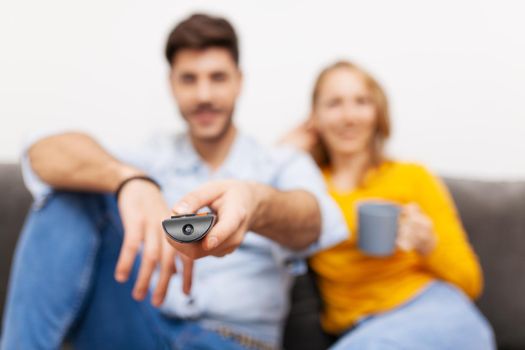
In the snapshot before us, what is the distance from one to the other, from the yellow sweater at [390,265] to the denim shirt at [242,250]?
0.13 metres

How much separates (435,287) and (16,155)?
1426mm

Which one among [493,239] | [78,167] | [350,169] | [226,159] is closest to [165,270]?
[78,167]

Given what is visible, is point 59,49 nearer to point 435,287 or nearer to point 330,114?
point 330,114

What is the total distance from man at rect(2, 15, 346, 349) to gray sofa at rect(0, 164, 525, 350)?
37cm

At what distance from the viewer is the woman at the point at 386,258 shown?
3.49 feet

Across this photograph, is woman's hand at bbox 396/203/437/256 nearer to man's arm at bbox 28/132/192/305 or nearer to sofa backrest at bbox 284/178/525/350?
sofa backrest at bbox 284/178/525/350

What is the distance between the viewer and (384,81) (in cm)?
157

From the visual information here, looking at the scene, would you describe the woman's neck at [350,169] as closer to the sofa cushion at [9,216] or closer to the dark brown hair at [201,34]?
the dark brown hair at [201,34]

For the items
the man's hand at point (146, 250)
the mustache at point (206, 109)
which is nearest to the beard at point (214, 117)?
the mustache at point (206, 109)

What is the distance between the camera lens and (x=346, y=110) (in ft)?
3.93

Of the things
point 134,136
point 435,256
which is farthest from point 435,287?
point 134,136

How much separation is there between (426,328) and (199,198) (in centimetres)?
65

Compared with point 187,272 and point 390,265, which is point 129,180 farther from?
point 390,265

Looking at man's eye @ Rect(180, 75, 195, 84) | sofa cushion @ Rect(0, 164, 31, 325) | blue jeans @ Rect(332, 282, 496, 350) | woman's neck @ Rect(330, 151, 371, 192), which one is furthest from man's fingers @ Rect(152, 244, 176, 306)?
sofa cushion @ Rect(0, 164, 31, 325)
